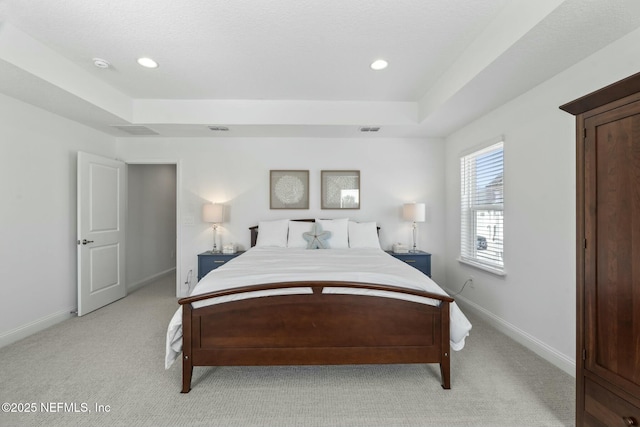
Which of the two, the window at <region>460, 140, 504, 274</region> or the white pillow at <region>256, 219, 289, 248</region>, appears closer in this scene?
the window at <region>460, 140, 504, 274</region>

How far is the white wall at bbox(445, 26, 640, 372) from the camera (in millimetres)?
2105

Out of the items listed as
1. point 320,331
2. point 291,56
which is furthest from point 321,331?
point 291,56

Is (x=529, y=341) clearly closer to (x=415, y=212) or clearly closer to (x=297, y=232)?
(x=415, y=212)

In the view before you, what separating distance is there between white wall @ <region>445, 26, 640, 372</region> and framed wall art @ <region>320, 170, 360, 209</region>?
176 centimetres

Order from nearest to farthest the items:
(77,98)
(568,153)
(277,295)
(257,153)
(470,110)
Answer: (277,295)
(568,153)
(77,98)
(470,110)
(257,153)

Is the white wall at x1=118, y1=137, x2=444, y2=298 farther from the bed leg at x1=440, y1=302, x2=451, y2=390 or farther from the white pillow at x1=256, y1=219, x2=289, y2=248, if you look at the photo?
the bed leg at x1=440, y1=302, x2=451, y2=390

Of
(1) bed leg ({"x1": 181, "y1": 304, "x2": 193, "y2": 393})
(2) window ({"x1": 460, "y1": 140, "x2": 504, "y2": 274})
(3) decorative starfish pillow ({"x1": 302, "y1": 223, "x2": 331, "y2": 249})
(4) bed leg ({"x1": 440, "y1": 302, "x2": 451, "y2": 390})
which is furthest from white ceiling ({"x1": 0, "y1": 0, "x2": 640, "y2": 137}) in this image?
(1) bed leg ({"x1": 181, "y1": 304, "x2": 193, "y2": 393})

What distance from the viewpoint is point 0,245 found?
264 cm

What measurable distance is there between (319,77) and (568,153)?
2238mm

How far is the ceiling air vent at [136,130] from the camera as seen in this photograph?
3615 millimetres

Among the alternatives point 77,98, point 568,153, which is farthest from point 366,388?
point 77,98

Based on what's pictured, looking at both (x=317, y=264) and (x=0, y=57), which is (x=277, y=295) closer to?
(x=317, y=264)

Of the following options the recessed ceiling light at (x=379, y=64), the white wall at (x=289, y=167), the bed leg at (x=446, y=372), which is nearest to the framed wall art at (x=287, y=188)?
the white wall at (x=289, y=167)

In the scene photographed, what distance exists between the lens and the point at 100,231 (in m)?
3.66
